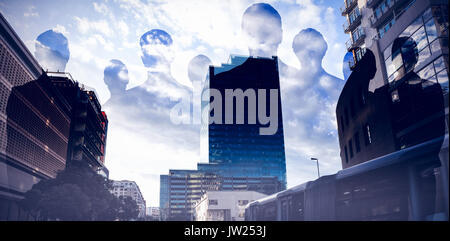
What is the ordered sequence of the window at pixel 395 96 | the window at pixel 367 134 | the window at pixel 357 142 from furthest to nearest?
the window at pixel 357 142 → the window at pixel 367 134 → the window at pixel 395 96

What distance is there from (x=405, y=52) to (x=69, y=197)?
3686 centimetres

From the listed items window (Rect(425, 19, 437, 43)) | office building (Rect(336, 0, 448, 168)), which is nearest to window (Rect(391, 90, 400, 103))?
office building (Rect(336, 0, 448, 168))

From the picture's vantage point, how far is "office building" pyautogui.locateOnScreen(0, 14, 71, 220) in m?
26.9

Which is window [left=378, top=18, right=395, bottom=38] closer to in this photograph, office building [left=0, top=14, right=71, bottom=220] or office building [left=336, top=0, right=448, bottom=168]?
office building [left=336, top=0, right=448, bottom=168]

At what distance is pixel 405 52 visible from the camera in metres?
20.5

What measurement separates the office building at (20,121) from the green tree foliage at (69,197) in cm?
134

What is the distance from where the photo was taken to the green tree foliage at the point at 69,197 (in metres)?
34.2

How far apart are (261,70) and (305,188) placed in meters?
143

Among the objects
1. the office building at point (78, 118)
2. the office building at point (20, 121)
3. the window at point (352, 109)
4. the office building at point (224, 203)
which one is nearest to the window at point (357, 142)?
the window at point (352, 109)

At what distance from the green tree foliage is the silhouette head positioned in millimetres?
36215

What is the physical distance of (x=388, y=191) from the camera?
8906 millimetres

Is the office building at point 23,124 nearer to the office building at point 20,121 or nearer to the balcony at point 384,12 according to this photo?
the office building at point 20,121
